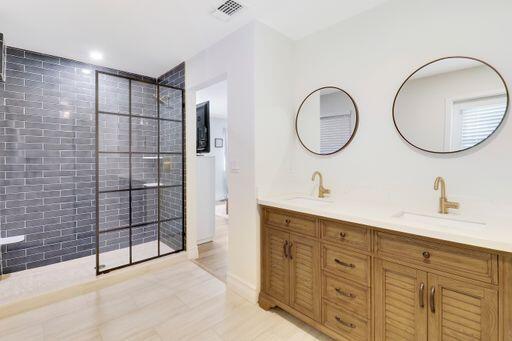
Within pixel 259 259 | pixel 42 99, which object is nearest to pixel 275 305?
pixel 259 259

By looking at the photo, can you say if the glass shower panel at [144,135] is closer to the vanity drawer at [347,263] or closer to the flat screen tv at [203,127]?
the flat screen tv at [203,127]

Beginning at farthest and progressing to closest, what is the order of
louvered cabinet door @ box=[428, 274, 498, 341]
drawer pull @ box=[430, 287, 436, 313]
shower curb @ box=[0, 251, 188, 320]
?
shower curb @ box=[0, 251, 188, 320] → drawer pull @ box=[430, 287, 436, 313] → louvered cabinet door @ box=[428, 274, 498, 341]

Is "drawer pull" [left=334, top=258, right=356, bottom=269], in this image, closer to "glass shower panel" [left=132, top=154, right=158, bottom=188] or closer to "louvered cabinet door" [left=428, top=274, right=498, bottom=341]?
"louvered cabinet door" [left=428, top=274, right=498, bottom=341]

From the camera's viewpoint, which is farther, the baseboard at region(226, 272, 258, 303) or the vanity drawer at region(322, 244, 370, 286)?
the baseboard at region(226, 272, 258, 303)

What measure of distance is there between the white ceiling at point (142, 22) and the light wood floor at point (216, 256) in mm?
2464

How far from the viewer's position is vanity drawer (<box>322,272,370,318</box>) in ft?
4.99

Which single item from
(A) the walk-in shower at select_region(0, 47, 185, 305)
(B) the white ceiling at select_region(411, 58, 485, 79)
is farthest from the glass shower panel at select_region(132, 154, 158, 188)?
(B) the white ceiling at select_region(411, 58, 485, 79)

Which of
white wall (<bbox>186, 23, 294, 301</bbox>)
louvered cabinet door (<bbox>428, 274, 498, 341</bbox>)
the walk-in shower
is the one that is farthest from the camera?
the walk-in shower

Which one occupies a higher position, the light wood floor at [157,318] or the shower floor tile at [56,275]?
the shower floor tile at [56,275]

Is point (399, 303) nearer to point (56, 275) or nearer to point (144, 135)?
point (144, 135)

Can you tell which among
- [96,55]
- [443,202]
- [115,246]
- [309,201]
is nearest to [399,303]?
[443,202]

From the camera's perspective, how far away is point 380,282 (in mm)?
1450

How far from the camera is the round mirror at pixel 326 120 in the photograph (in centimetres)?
209

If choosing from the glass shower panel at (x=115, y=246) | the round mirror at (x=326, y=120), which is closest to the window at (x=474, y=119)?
the round mirror at (x=326, y=120)
